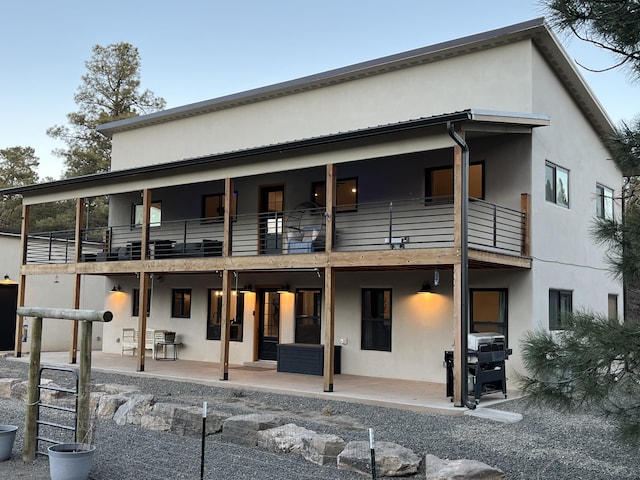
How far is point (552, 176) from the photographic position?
562 inches

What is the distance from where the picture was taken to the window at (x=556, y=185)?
46.3 ft

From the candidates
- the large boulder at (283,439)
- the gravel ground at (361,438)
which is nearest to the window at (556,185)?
the gravel ground at (361,438)

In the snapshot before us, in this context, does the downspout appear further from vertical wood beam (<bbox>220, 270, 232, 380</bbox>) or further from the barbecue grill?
vertical wood beam (<bbox>220, 270, 232, 380</bbox>)

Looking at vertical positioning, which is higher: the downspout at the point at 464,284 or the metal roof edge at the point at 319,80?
the metal roof edge at the point at 319,80

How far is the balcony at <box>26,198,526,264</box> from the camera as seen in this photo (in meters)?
13.0

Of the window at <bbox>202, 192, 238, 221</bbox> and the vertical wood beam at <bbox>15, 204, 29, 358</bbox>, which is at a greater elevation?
the window at <bbox>202, 192, 238, 221</bbox>

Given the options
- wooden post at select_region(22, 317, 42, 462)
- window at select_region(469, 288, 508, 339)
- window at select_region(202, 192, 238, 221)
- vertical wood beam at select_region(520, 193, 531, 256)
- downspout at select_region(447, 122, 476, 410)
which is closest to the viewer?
wooden post at select_region(22, 317, 42, 462)

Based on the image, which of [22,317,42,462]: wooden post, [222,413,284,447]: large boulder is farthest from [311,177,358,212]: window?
[22,317,42,462]: wooden post

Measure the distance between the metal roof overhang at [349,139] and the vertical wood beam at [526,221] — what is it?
4.57 ft

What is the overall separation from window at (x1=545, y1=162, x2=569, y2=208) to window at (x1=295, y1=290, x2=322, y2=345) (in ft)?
19.6

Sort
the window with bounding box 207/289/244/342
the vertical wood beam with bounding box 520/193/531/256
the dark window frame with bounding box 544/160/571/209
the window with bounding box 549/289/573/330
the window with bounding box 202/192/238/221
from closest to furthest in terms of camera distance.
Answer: the vertical wood beam with bounding box 520/193/531/256, the window with bounding box 549/289/573/330, the dark window frame with bounding box 544/160/571/209, the window with bounding box 207/289/244/342, the window with bounding box 202/192/238/221

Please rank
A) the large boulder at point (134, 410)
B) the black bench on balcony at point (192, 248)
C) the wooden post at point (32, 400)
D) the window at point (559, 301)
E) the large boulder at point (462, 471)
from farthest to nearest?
the black bench on balcony at point (192, 248) → the window at point (559, 301) → the large boulder at point (134, 410) → the wooden post at point (32, 400) → the large boulder at point (462, 471)

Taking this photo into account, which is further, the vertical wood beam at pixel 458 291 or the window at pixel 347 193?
the window at pixel 347 193

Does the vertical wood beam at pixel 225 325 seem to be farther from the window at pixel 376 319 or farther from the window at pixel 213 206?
the window at pixel 213 206
